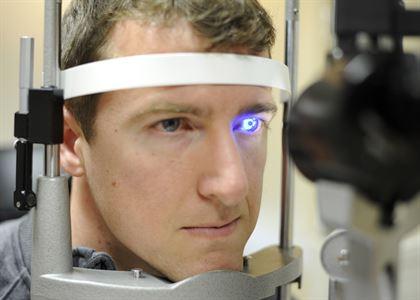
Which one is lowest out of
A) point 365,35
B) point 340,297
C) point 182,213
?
point 340,297

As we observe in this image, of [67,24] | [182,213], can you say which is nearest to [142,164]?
[182,213]

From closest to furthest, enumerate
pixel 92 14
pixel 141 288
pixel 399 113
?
pixel 399 113 → pixel 141 288 → pixel 92 14

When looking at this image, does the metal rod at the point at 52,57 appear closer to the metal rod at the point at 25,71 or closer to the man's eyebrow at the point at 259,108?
the metal rod at the point at 25,71

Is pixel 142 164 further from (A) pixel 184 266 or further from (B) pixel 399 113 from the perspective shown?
(B) pixel 399 113

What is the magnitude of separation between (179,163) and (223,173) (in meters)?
0.07

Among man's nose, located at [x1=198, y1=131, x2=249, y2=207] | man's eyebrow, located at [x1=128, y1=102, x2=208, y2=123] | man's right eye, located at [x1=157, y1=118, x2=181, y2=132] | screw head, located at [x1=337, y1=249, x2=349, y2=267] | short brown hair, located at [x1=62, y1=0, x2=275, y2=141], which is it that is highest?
short brown hair, located at [x1=62, y1=0, x2=275, y2=141]

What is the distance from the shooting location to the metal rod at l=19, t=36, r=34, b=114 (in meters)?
1.00

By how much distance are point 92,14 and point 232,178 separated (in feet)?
1.24

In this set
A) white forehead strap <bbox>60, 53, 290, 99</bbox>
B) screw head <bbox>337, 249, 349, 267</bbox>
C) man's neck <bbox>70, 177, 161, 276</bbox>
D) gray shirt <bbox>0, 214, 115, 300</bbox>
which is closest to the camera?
screw head <bbox>337, 249, 349, 267</bbox>

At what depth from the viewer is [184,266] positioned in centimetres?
106

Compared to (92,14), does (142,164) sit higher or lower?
lower

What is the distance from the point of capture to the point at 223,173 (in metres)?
0.99

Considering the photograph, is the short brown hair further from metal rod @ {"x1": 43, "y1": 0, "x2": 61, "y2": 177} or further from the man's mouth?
the man's mouth

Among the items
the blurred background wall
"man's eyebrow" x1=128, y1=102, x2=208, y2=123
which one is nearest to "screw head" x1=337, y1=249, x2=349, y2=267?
the blurred background wall
